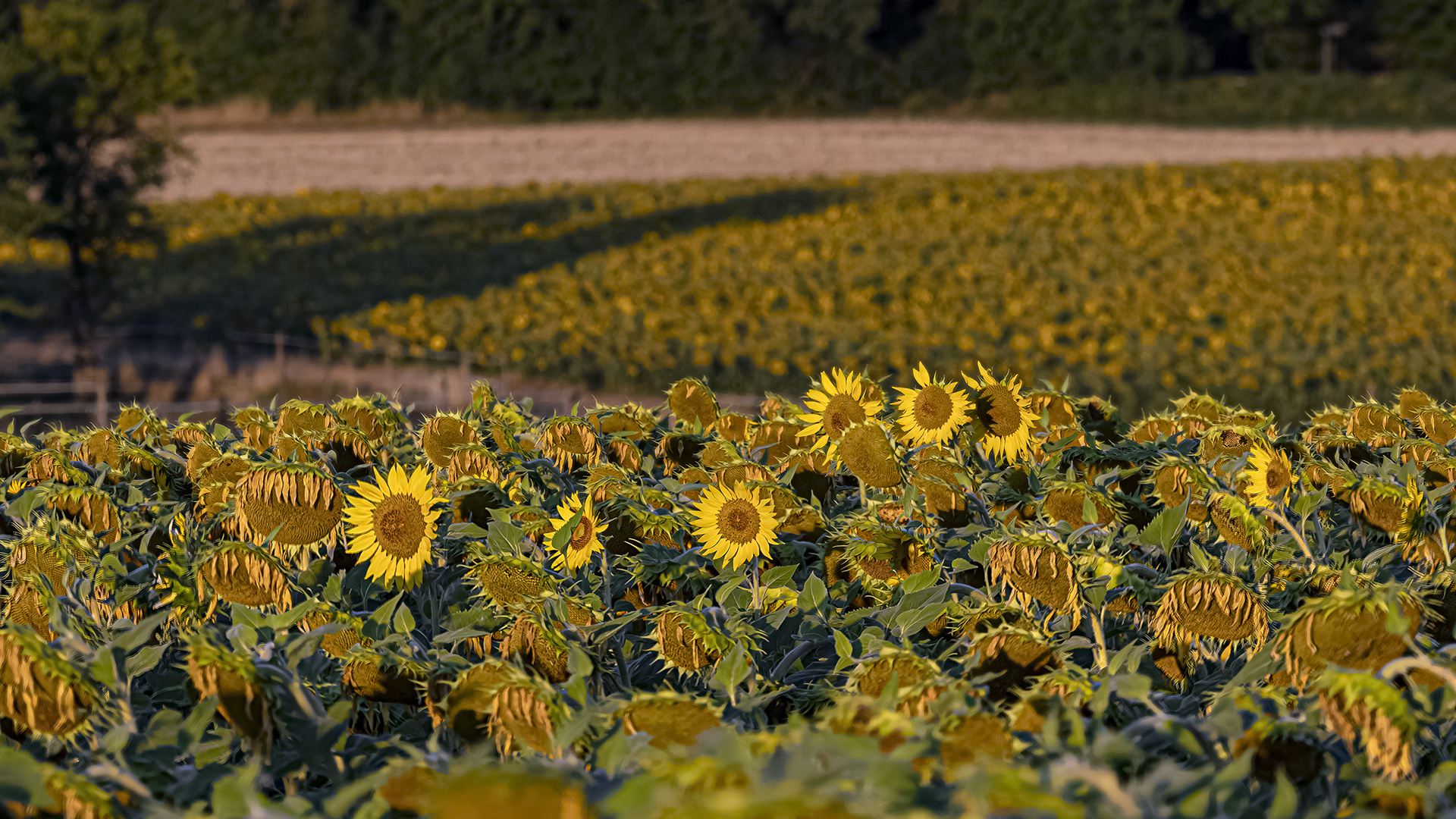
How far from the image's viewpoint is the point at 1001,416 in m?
2.38

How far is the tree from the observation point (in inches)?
544

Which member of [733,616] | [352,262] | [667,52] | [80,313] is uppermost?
[667,52]

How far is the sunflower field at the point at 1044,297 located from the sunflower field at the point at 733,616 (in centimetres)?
856

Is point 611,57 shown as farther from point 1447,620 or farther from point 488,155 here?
point 1447,620

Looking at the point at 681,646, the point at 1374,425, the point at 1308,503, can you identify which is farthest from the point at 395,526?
the point at 1374,425

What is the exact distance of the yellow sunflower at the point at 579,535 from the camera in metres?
2.00

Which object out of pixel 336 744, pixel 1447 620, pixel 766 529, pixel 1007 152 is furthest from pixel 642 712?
pixel 1007 152

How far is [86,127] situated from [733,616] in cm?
1489

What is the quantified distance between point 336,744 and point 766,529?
2.74 feet

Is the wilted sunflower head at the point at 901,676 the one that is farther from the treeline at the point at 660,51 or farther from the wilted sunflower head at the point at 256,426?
the treeline at the point at 660,51

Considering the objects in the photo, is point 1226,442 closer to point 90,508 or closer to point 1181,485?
point 1181,485

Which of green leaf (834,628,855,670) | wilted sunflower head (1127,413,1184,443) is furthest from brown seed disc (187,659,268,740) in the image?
wilted sunflower head (1127,413,1184,443)

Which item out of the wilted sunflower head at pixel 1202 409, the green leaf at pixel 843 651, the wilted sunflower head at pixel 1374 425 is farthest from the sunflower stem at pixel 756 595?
the wilted sunflower head at pixel 1374 425

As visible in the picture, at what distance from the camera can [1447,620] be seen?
1.90 metres
